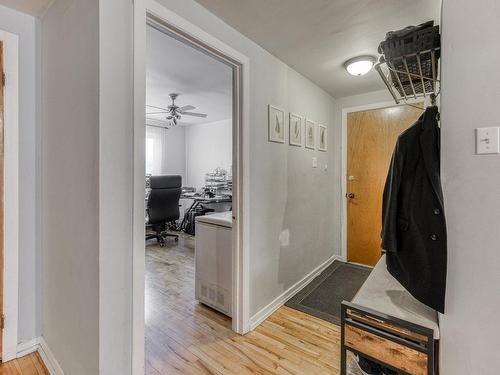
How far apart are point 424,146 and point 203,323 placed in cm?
197

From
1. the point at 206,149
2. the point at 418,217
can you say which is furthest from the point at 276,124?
the point at 206,149

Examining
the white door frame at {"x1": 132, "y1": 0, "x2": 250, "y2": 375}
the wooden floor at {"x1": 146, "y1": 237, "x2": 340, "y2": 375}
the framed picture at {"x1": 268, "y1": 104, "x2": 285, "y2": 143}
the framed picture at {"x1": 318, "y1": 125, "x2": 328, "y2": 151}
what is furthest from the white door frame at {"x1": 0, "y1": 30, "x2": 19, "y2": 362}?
the framed picture at {"x1": 318, "y1": 125, "x2": 328, "y2": 151}

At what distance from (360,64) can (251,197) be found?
1.56 m

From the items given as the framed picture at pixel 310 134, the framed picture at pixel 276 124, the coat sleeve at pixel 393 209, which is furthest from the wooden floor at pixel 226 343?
the framed picture at pixel 310 134

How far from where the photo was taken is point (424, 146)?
3.85 feet

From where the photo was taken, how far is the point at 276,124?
233 cm

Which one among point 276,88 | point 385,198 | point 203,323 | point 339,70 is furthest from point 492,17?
point 203,323

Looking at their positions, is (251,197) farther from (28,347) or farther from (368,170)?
(368,170)

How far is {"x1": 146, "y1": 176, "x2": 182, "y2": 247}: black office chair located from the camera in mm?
4078

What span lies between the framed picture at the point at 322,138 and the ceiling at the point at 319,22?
35.7 inches

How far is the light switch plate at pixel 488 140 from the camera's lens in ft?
3.16

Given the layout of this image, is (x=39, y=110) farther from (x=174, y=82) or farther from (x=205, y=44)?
(x=174, y=82)

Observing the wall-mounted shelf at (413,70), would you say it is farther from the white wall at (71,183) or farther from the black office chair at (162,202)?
the black office chair at (162,202)

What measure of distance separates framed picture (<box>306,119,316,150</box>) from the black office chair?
2366 mm
